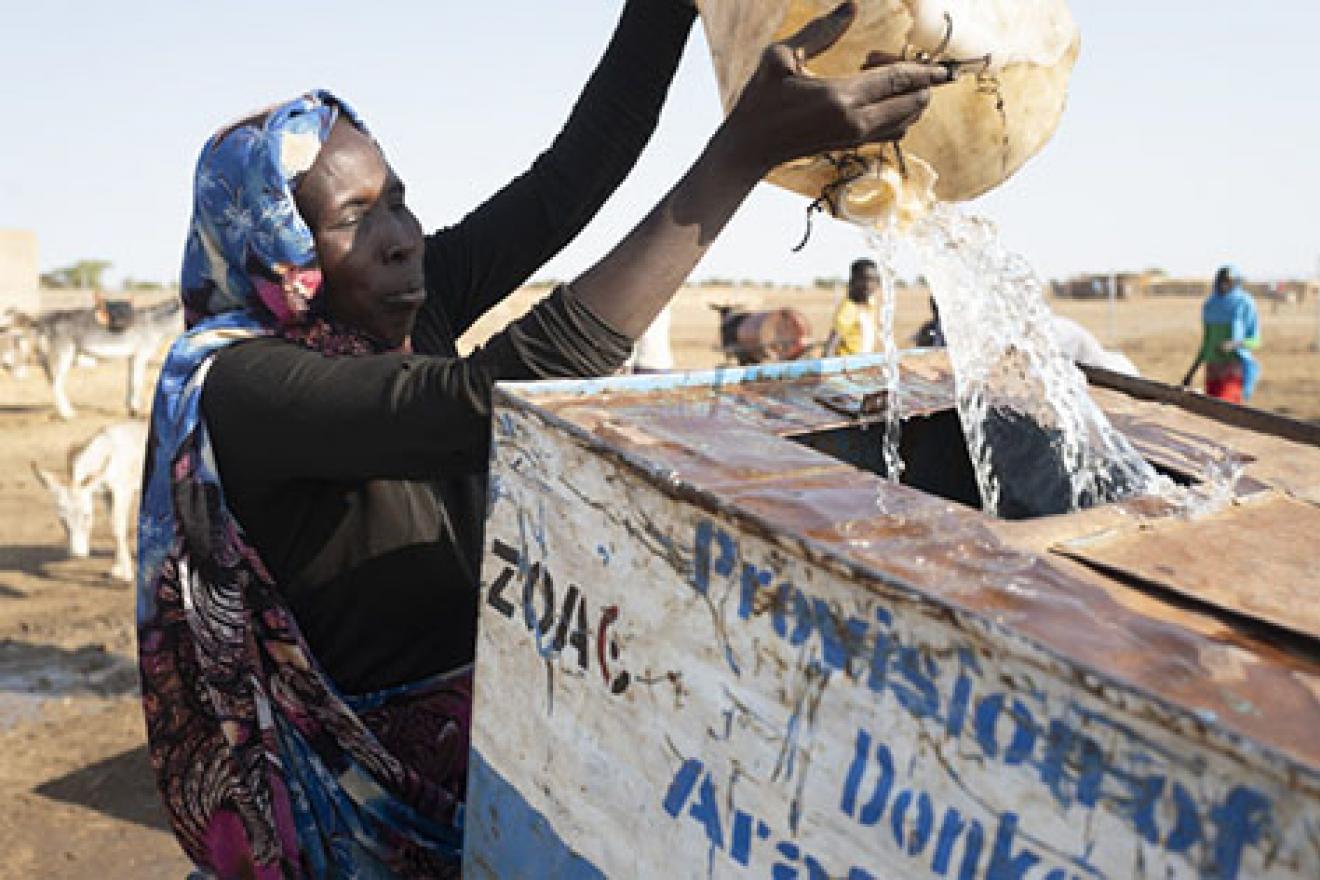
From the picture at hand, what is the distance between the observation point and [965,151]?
1.53 metres

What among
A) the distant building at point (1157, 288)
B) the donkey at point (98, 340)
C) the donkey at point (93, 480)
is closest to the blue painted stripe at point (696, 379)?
the donkey at point (93, 480)

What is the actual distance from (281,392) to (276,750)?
509 mm

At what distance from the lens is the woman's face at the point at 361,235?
166 centimetres

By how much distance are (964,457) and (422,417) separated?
0.93 meters

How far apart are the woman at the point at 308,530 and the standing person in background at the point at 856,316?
6478 millimetres

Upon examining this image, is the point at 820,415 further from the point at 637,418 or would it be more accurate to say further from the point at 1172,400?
the point at 1172,400

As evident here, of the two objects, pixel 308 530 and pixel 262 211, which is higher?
pixel 262 211

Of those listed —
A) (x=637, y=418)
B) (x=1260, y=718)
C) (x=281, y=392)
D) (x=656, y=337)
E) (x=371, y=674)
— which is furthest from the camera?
(x=656, y=337)

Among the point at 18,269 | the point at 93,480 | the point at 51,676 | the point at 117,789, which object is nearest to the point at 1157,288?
the point at 18,269

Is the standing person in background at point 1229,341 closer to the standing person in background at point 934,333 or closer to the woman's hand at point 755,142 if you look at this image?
the standing person in background at point 934,333

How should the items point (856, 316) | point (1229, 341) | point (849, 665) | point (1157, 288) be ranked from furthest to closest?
point (1157, 288), point (1229, 341), point (856, 316), point (849, 665)

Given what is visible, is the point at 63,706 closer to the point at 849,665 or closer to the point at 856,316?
the point at 849,665

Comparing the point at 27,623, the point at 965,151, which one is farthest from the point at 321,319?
the point at 27,623

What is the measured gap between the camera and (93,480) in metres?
7.55
